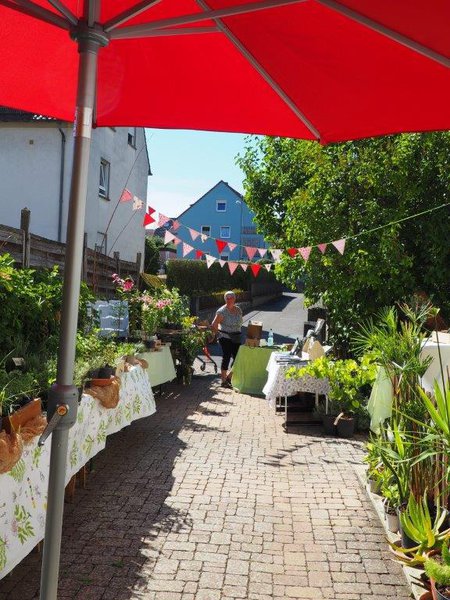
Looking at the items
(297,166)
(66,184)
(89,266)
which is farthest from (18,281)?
(66,184)

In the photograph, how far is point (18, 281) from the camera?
5094mm

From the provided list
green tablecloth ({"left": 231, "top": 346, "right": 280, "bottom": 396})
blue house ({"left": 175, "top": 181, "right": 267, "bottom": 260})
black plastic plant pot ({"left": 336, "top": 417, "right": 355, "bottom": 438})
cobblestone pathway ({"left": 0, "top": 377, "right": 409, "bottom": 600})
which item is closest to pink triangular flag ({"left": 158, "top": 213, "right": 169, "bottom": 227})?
green tablecloth ({"left": 231, "top": 346, "right": 280, "bottom": 396})

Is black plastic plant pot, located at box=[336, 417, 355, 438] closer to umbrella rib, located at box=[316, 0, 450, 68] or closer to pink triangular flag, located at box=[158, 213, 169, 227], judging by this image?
pink triangular flag, located at box=[158, 213, 169, 227]

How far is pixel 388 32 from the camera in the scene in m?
2.16

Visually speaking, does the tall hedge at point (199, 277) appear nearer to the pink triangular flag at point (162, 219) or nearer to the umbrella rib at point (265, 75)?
the pink triangular flag at point (162, 219)

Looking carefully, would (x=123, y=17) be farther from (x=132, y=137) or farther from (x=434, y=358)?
(x=132, y=137)

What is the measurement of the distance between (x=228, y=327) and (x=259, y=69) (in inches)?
329

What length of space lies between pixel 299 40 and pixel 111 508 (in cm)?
374

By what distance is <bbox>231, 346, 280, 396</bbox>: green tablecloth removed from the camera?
10.1m

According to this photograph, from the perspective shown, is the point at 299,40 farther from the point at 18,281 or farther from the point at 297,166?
the point at 297,166

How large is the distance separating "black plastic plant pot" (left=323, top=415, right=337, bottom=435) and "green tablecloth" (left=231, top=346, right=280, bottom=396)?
2737 millimetres

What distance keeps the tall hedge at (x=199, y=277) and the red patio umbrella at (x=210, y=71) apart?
2638 centimetres

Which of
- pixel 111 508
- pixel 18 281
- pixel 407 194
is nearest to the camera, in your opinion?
pixel 111 508

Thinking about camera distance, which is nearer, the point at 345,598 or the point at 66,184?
the point at 345,598
